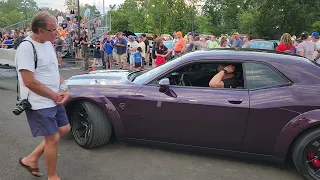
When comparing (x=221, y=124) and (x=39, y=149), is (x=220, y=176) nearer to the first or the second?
(x=221, y=124)

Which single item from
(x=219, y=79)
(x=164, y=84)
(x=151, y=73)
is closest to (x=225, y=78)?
(x=219, y=79)

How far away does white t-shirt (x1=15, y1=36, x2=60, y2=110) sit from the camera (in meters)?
2.87

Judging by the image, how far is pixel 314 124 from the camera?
3443 millimetres

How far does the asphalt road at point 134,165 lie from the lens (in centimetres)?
368

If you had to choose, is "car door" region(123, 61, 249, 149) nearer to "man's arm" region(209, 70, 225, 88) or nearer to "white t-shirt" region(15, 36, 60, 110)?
"man's arm" region(209, 70, 225, 88)

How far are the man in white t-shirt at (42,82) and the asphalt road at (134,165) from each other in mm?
696

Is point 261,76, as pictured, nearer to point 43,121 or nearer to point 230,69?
point 230,69

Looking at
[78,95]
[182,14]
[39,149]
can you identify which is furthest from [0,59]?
[182,14]

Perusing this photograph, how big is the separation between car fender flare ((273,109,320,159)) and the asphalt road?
0.34 meters

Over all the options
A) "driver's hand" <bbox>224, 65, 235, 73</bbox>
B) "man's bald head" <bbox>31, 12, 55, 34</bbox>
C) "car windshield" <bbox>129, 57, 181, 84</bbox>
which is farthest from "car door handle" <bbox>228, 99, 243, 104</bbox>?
"man's bald head" <bbox>31, 12, 55, 34</bbox>

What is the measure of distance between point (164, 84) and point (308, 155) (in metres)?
1.80

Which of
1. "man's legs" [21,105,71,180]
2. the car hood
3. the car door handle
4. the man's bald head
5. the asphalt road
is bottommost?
the asphalt road

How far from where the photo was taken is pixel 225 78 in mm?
4102

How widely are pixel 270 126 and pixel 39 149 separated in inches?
101
